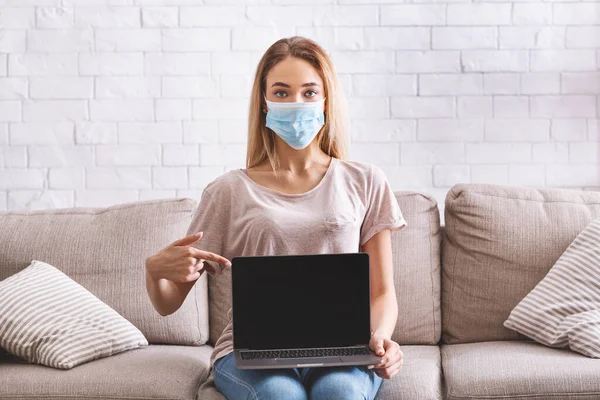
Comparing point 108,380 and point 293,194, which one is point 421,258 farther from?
point 108,380

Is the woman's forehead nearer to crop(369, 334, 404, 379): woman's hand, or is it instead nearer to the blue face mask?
the blue face mask

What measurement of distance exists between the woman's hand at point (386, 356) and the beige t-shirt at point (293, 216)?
0.25 meters

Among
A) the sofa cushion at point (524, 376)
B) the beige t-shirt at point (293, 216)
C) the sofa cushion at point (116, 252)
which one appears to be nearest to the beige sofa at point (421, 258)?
the sofa cushion at point (116, 252)

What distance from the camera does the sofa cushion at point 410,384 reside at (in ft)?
5.94

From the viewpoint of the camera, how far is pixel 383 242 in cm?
193

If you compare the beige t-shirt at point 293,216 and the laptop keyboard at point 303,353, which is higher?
the beige t-shirt at point 293,216

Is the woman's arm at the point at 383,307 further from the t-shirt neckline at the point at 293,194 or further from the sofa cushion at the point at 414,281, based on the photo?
the sofa cushion at the point at 414,281

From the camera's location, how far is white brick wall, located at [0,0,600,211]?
2.84m

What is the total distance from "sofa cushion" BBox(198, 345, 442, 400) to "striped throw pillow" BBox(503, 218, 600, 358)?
312 millimetres

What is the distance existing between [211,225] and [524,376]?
830 mm

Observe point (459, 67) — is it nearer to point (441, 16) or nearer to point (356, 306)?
point (441, 16)

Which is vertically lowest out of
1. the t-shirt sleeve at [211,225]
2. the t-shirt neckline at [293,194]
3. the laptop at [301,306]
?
the laptop at [301,306]

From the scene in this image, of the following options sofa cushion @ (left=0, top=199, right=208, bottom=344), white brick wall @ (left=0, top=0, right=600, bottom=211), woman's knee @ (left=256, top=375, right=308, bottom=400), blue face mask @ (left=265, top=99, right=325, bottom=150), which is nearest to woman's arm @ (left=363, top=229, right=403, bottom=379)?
woman's knee @ (left=256, top=375, right=308, bottom=400)

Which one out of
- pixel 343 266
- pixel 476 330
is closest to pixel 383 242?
pixel 343 266
